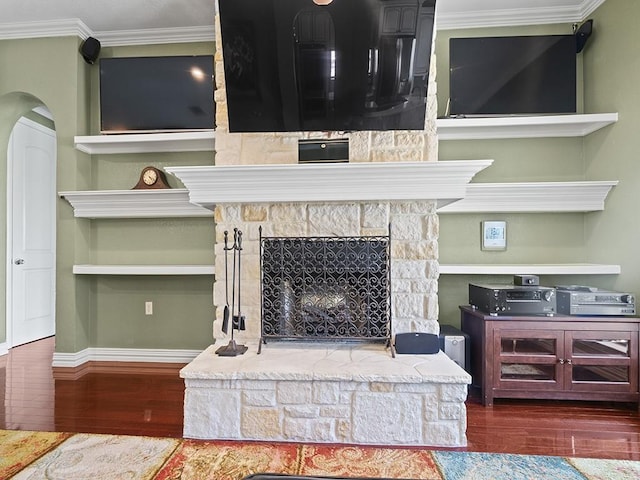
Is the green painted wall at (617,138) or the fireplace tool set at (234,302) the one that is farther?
the green painted wall at (617,138)

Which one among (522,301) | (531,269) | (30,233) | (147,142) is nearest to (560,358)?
(522,301)

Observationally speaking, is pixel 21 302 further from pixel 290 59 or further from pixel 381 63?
pixel 381 63

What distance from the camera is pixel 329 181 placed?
89.0 inches

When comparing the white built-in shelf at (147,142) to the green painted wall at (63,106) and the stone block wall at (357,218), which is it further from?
the stone block wall at (357,218)

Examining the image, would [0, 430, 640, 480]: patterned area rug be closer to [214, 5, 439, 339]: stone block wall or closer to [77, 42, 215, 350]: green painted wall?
[214, 5, 439, 339]: stone block wall

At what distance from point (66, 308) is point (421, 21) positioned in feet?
11.8

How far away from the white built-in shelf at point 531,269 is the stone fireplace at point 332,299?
1.84 ft

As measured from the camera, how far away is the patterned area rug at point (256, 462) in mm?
1635

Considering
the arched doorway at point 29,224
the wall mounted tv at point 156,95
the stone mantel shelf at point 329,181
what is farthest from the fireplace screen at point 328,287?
the arched doorway at point 29,224

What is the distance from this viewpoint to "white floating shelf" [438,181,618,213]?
266 cm

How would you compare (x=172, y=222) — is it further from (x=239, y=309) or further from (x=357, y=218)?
(x=357, y=218)

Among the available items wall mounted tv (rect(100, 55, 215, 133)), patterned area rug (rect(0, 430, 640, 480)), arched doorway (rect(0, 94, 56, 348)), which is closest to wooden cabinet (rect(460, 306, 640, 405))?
patterned area rug (rect(0, 430, 640, 480))

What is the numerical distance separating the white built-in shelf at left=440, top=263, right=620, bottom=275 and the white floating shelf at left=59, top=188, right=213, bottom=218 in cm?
213

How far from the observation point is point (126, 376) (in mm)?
2900
